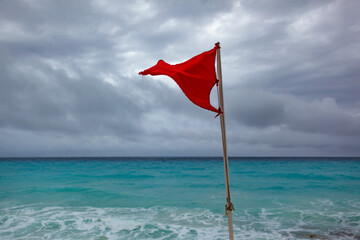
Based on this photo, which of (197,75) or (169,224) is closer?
(197,75)

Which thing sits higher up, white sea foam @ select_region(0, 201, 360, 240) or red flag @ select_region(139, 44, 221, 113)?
red flag @ select_region(139, 44, 221, 113)

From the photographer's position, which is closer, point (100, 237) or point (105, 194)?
point (100, 237)

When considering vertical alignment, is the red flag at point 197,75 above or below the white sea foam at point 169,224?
above

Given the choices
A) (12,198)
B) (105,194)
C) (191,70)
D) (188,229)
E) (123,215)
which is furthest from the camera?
(105,194)

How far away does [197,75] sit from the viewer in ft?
13.4

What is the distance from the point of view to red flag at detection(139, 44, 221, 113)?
3.98 meters

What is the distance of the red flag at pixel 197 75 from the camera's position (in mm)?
3980

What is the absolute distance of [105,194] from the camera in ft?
65.8

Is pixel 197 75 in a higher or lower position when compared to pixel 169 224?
higher

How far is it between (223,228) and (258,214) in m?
3.22

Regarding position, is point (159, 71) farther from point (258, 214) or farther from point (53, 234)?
point (258, 214)

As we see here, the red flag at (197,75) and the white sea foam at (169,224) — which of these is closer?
the red flag at (197,75)

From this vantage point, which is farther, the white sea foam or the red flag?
the white sea foam

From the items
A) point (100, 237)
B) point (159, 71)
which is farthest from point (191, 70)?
point (100, 237)
